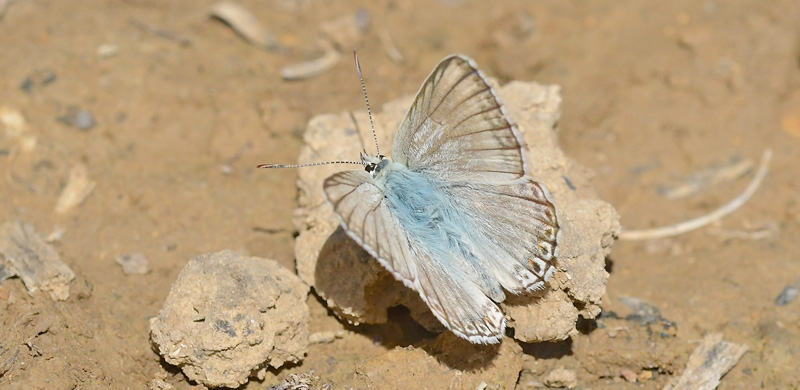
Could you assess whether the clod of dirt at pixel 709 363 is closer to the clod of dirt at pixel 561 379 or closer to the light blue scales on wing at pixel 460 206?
the clod of dirt at pixel 561 379

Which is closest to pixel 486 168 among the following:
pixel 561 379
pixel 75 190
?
pixel 561 379

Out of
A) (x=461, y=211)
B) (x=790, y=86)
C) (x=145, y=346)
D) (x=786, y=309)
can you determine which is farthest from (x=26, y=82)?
(x=790, y=86)

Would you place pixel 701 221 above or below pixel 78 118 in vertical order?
above

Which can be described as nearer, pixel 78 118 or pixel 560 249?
pixel 560 249

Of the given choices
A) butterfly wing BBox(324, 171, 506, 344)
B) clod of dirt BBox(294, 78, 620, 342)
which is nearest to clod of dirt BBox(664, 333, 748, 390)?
clod of dirt BBox(294, 78, 620, 342)

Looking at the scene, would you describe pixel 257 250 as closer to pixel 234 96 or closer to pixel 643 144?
pixel 234 96

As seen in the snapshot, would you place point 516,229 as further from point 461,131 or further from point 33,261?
point 33,261

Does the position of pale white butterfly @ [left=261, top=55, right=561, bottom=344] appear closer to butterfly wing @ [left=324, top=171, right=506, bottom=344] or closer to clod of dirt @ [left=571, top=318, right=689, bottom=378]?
butterfly wing @ [left=324, top=171, right=506, bottom=344]
